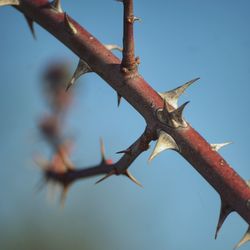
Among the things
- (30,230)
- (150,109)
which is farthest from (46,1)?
(30,230)

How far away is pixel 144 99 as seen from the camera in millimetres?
2227

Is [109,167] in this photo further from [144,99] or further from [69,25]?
[69,25]

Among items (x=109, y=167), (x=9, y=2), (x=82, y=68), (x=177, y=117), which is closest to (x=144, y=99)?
(x=177, y=117)

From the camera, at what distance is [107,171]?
278 cm

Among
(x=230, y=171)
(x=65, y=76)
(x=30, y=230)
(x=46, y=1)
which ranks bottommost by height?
(x=30, y=230)

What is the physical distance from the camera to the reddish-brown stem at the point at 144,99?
82.9 inches

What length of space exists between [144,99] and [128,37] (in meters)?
0.27

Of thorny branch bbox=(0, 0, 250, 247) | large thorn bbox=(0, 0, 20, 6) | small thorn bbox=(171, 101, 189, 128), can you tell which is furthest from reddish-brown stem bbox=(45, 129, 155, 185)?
large thorn bbox=(0, 0, 20, 6)

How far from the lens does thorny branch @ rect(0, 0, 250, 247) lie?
2.11m

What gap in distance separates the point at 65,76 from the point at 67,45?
1.30 meters

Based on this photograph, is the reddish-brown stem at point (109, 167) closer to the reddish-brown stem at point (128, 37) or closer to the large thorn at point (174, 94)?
the large thorn at point (174, 94)

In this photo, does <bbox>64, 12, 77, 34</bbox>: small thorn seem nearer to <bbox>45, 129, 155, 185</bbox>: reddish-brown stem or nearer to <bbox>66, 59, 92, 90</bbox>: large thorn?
<bbox>66, 59, 92, 90</bbox>: large thorn

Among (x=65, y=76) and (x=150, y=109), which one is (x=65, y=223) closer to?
(x=65, y=76)

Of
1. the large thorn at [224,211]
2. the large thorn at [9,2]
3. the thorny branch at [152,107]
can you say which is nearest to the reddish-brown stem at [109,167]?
the thorny branch at [152,107]
